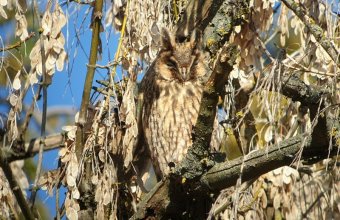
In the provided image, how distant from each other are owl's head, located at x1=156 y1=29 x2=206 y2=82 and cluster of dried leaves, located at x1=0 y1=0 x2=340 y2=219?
11cm

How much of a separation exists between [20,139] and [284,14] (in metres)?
1.36

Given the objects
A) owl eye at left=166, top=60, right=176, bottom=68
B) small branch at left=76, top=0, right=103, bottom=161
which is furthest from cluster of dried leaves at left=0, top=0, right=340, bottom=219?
owl eye at left=166, top=60, right=176, bottom=68

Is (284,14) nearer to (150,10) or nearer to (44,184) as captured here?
(150,10)

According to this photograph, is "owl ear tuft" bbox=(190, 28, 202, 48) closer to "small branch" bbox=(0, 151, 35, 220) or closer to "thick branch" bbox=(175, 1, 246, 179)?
"thick branch" bbox=(175, 1, 246, 179)

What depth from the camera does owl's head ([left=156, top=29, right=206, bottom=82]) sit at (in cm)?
343

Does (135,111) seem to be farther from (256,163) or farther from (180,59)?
(180,59)

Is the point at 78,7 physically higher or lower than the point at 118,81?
higher

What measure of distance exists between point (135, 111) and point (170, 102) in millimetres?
764

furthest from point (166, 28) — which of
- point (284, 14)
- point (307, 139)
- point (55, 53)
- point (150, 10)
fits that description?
point (307, 139)

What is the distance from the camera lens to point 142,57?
302cm

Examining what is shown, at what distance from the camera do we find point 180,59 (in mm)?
3486

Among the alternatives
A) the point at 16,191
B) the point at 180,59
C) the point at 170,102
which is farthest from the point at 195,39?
the point at 16,191

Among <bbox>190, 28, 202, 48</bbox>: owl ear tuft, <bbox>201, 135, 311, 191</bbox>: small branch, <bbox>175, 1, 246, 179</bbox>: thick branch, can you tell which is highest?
<bbox>190, 28, 202, 48</bbox>: owl ear tuft

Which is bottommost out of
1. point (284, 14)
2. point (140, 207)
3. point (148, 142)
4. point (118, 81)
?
point (140, 207)
